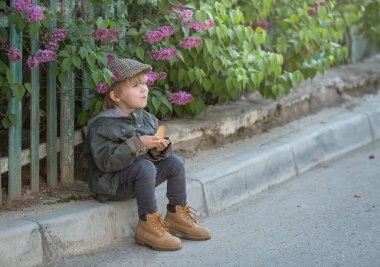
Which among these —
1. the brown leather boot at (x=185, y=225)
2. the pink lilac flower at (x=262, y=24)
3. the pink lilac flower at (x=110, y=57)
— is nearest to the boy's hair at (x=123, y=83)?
the pink lilac flower at (x=110, y=57)

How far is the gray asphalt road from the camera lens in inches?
158

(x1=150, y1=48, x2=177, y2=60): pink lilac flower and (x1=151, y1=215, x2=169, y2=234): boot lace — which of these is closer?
(x1=151, y1=215, x2=169, y2=234): boot lace

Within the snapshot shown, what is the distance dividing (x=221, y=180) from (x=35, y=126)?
1260 millimetres

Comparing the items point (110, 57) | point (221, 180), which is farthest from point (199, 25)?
point (221, 180)

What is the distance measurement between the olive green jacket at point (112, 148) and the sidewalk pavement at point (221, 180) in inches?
5.4

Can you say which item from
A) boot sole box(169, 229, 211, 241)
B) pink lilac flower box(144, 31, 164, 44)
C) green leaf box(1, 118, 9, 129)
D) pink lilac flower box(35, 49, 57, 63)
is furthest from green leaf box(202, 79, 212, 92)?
green leaf box(1, 118, 9, 129)

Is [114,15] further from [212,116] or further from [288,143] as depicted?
[288,143]

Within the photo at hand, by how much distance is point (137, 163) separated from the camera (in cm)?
415

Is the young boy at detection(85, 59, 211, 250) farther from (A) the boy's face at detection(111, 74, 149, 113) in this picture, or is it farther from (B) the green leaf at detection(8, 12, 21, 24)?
(B) the green leaf at detection(8, 12, 21, 24)

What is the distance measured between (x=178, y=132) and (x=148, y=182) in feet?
3.71

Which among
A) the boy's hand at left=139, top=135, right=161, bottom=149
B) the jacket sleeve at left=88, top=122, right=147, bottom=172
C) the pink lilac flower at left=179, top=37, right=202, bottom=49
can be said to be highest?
the pink lilac flower at left=179, top=37, right=202, bottom=49

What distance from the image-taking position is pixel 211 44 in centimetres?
506

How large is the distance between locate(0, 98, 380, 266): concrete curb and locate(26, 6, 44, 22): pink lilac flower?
3.26 feet

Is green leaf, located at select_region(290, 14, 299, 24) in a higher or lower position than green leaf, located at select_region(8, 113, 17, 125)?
higher
